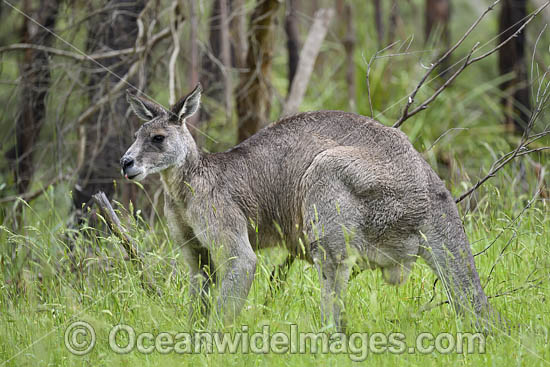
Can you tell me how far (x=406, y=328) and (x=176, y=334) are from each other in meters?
1.34

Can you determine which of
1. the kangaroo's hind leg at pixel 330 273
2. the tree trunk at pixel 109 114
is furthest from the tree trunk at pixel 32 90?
the kangaroo's hind leg at pixel 330 273

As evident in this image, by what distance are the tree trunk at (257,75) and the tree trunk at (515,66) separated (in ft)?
14.8

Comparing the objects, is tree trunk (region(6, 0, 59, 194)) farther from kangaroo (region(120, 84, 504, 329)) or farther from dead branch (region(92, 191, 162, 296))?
kangaroo (region(120, 84, 504, 329))

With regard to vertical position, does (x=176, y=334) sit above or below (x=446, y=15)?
below

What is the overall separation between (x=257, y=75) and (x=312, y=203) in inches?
156

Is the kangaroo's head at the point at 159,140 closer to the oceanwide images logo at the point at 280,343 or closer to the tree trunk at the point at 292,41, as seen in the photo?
the oceanwide images logo at the point at 280,343

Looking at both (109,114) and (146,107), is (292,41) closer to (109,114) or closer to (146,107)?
(109,114)

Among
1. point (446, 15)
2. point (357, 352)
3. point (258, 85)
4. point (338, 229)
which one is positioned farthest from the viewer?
point (446, 15)

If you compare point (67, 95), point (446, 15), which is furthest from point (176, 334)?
point (446, 15)

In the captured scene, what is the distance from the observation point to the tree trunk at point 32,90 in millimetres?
8086

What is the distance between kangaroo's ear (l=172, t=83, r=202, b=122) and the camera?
4.86m

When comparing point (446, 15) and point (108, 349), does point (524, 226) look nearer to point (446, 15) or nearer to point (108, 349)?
point (108, 349)

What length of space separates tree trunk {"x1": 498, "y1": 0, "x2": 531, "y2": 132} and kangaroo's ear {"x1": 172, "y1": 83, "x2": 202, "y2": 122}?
7.16 m

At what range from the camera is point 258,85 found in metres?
8.38
